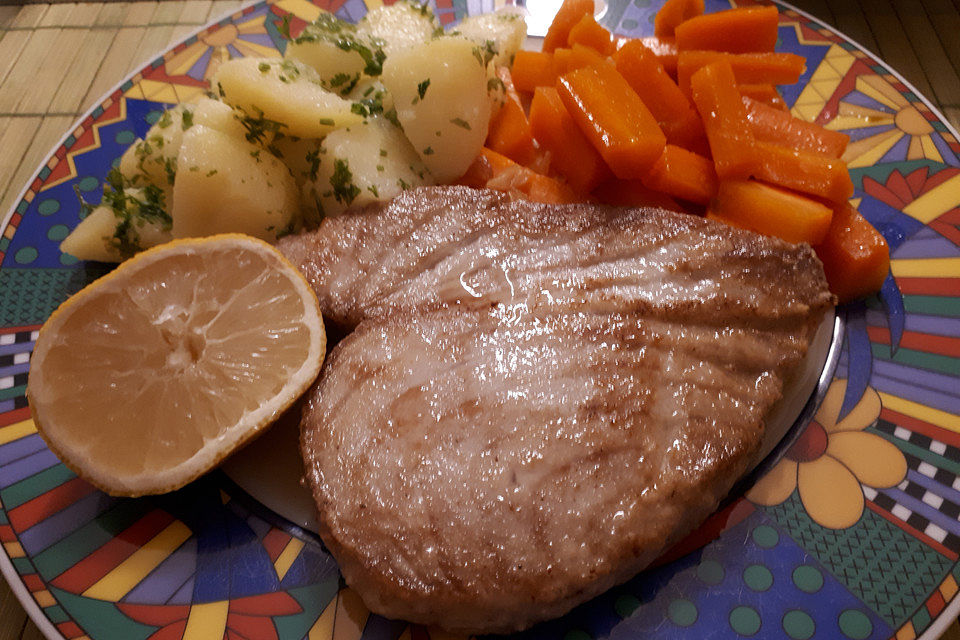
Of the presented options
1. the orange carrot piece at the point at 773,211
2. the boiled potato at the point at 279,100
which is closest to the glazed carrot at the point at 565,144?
the orange carrot piece at the point at 773,211

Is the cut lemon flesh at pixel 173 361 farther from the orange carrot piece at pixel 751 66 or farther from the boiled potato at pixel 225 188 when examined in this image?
the orange carrot piece at pixel 751 66

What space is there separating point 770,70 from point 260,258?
219 centimetres

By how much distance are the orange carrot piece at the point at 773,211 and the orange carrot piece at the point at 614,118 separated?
324 millimetres

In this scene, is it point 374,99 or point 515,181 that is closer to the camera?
point 374,99

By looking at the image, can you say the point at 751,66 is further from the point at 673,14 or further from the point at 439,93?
the point at 439,93

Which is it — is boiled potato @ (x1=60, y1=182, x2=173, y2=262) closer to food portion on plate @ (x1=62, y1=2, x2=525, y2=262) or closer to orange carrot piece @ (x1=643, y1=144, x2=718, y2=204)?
food portion on plate @ (x1=62, y1=2, x2=525, y2=262)

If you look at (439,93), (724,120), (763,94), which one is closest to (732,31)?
(763,94)

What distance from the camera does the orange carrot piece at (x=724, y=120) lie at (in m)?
2.45

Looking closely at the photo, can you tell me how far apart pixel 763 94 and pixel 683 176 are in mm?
591

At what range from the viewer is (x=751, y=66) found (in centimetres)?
273

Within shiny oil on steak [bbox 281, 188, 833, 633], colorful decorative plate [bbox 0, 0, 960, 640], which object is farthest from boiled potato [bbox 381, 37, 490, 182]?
colorful decorative plate [bbox 0, 0, 960, 640]

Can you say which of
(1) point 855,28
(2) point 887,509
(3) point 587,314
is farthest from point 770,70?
(2) point 887,509

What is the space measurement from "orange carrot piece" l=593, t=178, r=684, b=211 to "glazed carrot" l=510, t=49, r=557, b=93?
60 centimetres

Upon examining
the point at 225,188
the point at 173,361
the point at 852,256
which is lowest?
the point at 852,256
